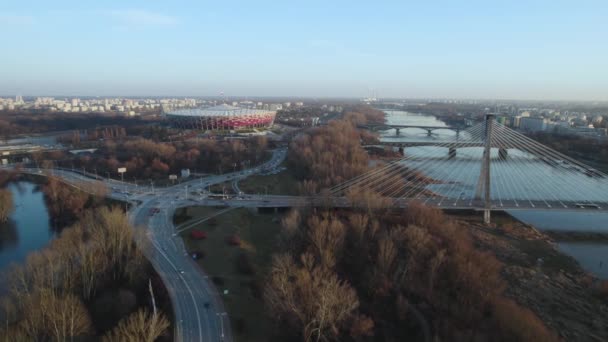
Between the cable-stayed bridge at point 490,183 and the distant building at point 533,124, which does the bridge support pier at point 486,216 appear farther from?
the distant building at point 533,124

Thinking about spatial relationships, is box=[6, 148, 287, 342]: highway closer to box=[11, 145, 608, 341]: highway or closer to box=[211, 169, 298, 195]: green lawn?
box=[11, 145, 608, 341]: highway

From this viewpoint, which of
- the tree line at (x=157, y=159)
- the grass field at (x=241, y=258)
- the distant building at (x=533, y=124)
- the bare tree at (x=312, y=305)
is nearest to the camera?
the bare tree at (x=312, y=305)

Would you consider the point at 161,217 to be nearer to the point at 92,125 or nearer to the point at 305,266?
the point at 305,266

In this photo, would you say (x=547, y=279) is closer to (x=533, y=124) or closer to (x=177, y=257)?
(x=177, y=257)

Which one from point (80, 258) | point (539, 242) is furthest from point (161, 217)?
point (539, 242)

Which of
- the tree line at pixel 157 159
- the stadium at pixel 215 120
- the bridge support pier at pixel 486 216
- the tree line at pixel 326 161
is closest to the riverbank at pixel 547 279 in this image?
the bridge support pier at pixel 486 216

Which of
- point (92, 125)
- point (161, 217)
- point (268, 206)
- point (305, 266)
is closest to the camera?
point (305, 266)
